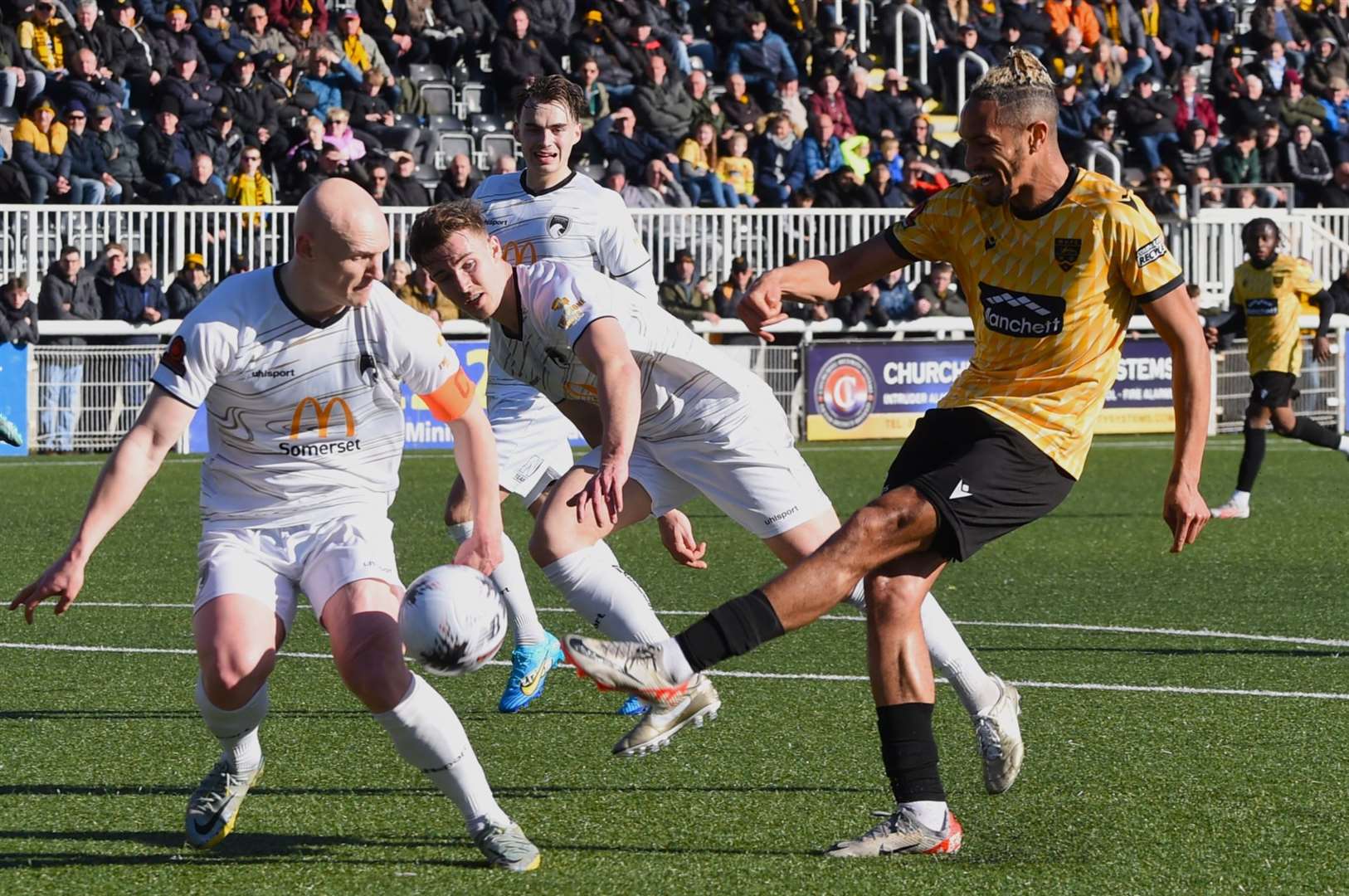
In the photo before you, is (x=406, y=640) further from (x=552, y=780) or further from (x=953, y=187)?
(x=953, y=187)

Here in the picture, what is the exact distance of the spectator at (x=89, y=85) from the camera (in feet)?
69.2

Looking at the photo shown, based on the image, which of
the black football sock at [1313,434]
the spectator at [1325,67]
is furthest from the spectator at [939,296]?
the spectator at [1325,67]

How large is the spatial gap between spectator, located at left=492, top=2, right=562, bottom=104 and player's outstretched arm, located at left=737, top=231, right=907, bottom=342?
19.0 metres

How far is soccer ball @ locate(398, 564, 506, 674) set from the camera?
4691 millimetres

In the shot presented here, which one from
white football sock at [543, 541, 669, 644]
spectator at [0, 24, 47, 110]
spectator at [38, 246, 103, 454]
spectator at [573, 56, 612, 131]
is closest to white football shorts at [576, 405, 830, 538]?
white football sock at [543, 541, 669, 644]

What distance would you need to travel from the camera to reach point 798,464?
654cm

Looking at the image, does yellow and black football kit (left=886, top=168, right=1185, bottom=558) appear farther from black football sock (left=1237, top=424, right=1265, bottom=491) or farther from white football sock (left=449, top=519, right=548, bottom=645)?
black football sock (left=1237, top=424, right=1265, bottom=491)

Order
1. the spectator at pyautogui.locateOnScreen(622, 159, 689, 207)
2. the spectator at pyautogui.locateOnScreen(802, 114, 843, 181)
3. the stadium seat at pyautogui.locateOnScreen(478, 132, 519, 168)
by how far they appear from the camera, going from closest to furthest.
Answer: the spectator at pyautogui.locateOnScreen(622, 159, 689, 207), the stadium seat at pyautogui.locateOnScreen(478, 132, 519, 168), the spectator at pyautogui.locateOnScreen(802, 114, 843, 181)

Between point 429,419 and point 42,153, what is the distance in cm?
485

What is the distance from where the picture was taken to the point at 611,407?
18.2 ft

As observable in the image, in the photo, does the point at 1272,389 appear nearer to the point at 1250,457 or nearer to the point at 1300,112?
the point at 1250,457

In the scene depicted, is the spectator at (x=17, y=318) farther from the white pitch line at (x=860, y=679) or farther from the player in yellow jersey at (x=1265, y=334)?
the player in yellow jersey at (x=1265, y=334)

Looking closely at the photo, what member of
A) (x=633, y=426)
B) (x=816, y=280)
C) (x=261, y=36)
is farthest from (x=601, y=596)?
(x=261, y=36)

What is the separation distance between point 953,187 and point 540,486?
2897 millimetres
